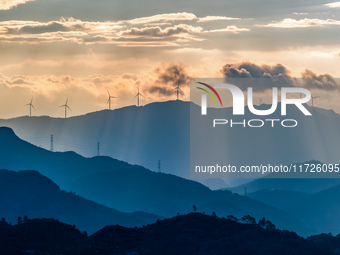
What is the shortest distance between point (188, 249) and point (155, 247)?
10969mm

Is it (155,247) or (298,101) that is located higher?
(298,101)

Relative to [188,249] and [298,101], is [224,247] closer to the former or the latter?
[188,249]

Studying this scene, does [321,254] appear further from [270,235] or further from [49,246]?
[49,246]

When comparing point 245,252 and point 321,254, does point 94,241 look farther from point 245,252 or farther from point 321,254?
point 321,254

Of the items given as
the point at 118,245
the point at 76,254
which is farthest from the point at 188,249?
the point at 76,254

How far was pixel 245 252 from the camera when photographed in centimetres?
18800

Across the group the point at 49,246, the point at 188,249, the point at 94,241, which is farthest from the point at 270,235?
the point at 49,246

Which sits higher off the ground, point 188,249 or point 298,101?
point 298,101

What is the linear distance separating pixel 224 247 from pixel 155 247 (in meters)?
23.0

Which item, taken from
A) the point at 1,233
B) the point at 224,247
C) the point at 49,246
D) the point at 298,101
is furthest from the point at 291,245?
the point at 1,233

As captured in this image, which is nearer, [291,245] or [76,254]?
[76,254]

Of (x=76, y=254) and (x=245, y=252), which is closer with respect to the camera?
(x=76, y=254)

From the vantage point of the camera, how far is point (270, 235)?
199375mm

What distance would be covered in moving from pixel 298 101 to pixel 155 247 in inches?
2693
